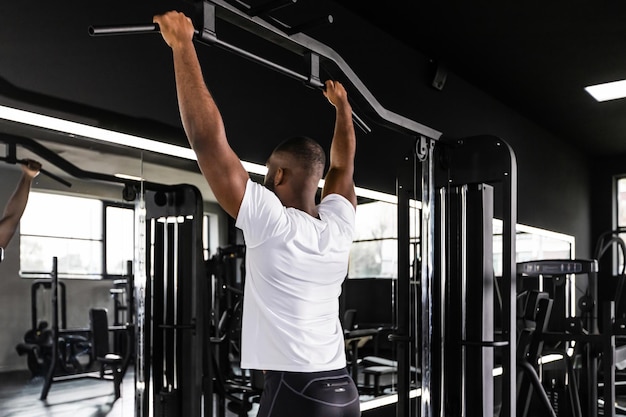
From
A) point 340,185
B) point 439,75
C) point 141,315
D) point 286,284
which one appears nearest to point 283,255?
point 286,284

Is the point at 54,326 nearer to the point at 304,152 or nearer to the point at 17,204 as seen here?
the point at 17,204

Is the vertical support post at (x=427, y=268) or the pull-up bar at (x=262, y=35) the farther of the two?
the vertical support post at (x=427, y=268)

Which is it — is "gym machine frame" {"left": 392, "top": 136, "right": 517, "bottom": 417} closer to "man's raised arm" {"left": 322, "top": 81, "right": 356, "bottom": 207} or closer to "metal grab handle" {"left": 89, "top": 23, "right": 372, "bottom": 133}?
"man's raised arm" {"left": 322, "top": 81, "right": 356, "bottom": 207}

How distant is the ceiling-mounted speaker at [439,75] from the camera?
5293 millimetres

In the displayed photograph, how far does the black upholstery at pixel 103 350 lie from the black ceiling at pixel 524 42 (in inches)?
106

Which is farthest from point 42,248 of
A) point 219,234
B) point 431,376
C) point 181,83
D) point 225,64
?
point 431,376

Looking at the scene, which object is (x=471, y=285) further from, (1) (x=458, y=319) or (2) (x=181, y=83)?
(2) (x=181, y=83)

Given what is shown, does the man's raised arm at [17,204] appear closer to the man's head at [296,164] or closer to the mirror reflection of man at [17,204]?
the mirror reflection of man at [17,204]

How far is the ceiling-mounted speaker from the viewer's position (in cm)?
529

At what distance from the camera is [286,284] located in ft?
6.00

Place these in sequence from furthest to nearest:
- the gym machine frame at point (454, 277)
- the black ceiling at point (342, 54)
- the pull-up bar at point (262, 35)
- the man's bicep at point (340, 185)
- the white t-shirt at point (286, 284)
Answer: the gym machine frame at point (454, 277) → the black ceiling at point (342, 54) → the man's bicep at point (340, 185) → the white t-shirt at point (286, 284) → the pull-up bar at point (262, 35)

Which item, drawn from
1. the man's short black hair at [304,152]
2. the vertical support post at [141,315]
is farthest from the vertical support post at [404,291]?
the man's short black hair at [304,152]

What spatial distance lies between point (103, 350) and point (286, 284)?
121cm

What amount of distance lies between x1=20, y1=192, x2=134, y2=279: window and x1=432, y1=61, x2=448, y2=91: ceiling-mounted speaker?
318cm
